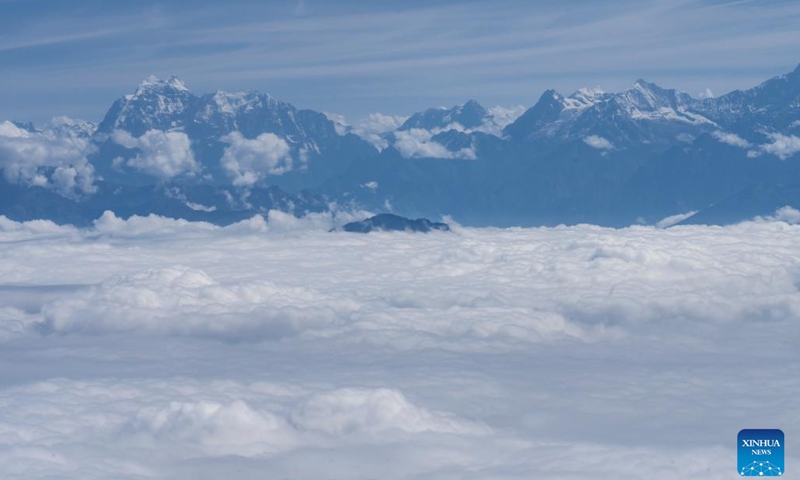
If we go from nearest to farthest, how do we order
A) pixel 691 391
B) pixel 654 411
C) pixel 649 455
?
1. pixel 649 455
2. pixel 654 411
3. pixel 691 391

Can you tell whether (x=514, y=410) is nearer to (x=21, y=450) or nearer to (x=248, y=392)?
(x=248, y=392)

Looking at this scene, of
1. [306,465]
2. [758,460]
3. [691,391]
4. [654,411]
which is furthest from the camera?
[691,391]

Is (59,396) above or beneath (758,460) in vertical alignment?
above

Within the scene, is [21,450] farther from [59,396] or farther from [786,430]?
[786,430]

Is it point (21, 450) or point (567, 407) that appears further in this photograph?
point (567, 407)

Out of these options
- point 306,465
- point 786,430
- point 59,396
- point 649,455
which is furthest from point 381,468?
point 59,396

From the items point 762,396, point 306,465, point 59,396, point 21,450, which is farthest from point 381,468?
point 762,396
